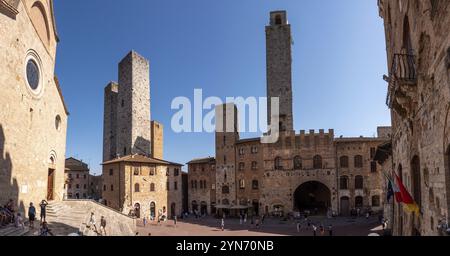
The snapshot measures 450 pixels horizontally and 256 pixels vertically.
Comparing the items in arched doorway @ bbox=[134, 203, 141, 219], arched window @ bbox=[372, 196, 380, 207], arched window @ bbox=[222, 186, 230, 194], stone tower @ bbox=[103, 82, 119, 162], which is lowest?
arched doorway @ bbox=[134, 203, 141, 219]

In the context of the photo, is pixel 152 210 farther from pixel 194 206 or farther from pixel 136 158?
pixel 194 206

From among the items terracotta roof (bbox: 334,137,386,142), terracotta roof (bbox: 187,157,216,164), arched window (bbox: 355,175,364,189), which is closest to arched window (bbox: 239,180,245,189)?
Answer: terracotta roof (bbox: 187,157,216,164)

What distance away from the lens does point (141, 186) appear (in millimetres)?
46906

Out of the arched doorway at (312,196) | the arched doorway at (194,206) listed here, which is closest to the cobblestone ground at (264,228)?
the arched doorway at (312,196)

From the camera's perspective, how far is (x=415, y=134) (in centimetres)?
1195

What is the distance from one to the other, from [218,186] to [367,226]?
2235cm

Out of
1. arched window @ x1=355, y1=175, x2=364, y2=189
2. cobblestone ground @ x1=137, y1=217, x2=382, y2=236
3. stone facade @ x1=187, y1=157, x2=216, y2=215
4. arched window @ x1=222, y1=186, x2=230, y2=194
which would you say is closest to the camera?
A: cobblestone ground @ x1=137, y1=217, x2=382, y2=236

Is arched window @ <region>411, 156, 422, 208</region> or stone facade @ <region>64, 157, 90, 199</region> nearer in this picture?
arched window @ <region>411, 156, 422, 208</region>

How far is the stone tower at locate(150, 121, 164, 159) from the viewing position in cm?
5719

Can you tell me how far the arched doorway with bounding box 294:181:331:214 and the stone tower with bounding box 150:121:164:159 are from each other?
22.8 m

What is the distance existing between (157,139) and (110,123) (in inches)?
314

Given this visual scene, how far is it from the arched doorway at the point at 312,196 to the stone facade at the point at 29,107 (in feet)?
108

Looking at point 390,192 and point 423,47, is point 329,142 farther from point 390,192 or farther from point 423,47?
point 423,47

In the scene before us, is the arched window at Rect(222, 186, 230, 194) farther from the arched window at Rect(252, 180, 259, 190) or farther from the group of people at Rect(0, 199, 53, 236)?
the group of people at Rect(0, 199, 53, 236)
